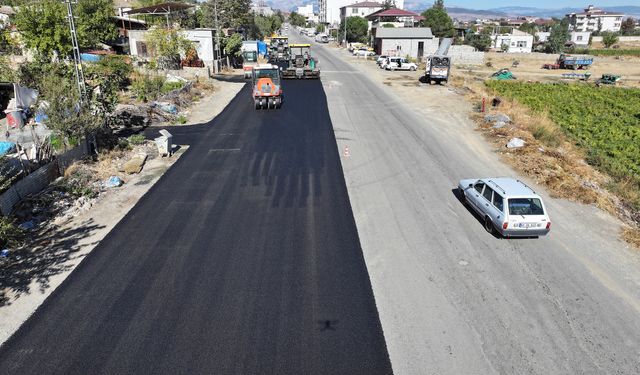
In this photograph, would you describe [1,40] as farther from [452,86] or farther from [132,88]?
[452,86]

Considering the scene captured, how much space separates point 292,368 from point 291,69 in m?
40.5

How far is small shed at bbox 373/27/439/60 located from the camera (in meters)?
78.2

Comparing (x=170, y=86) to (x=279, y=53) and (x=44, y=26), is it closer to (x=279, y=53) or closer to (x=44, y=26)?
(x=44, y=26)

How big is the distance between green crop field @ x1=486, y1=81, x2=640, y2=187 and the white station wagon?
988 cm

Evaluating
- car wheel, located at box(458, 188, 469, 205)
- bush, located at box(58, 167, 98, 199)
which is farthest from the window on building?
car wheel, located at box(458, 188, 469, 205)

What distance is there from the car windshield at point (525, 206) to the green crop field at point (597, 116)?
9818 mm

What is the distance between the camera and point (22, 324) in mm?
10078

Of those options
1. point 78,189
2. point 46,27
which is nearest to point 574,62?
point 46,27

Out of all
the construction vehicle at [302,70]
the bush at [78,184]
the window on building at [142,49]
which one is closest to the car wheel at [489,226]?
the bush at [78,184]

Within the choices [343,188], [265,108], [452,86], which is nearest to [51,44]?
[265,108]

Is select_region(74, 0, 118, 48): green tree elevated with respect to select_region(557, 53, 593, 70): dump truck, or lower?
elevated

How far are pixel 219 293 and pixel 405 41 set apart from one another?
76.5 metres

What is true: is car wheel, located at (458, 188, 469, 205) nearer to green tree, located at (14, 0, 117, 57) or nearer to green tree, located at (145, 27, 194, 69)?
green tree, located at (14, 0, 117, 57)

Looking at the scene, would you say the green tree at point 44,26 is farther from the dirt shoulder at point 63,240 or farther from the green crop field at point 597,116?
the green crop field at point 597,116
